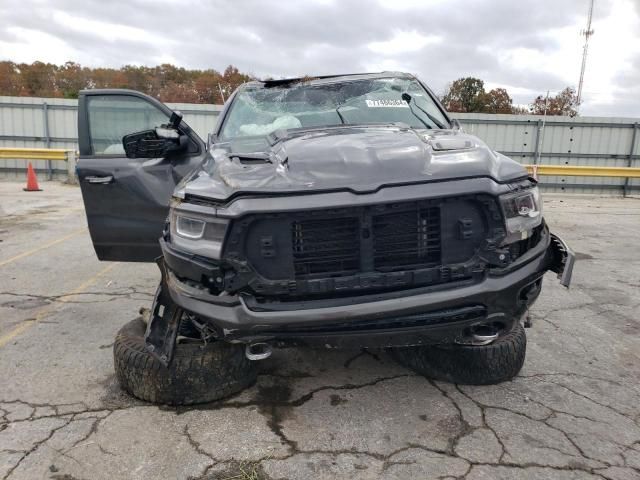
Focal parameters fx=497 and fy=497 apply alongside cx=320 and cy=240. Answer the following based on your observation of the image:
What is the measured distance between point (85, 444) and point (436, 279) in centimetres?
193

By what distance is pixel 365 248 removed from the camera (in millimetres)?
2270

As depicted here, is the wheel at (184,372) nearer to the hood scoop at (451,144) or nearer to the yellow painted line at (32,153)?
the hood scoop at (451,144)

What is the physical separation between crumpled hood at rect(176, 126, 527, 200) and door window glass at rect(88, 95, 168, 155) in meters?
1.53

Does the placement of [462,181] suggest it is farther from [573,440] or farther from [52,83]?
[52,83]

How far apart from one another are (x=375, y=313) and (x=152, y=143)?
2092 millimetres

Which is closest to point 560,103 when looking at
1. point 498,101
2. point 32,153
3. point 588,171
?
point 498,101

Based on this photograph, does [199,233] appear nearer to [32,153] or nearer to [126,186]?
[126,186]

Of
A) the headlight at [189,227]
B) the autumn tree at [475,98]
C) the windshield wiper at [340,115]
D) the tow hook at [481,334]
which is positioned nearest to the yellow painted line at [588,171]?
the windshield wiper at [340,115]

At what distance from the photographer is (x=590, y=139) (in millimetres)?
17250

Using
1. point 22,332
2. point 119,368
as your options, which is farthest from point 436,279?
point 22,332

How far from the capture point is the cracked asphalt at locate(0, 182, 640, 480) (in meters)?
2.35

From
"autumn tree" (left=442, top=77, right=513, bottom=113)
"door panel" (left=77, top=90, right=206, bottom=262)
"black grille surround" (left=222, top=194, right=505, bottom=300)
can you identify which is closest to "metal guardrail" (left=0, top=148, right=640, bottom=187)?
"door panel" (left=77, top=90, right=206, bottom=262)

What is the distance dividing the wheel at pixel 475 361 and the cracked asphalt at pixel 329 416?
0.07m

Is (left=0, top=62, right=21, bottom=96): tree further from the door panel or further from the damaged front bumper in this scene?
the damaged front bumper
